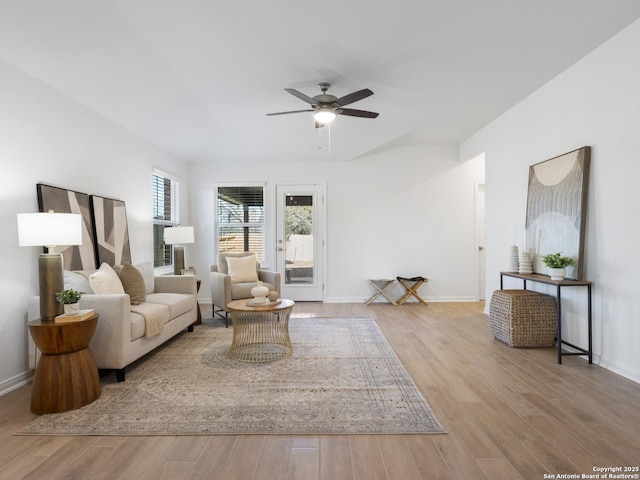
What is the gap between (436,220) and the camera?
20.2 ft

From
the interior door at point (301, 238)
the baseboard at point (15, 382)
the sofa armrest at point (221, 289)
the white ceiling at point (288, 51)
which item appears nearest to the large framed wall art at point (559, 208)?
the white ceiling at point (288, 51)

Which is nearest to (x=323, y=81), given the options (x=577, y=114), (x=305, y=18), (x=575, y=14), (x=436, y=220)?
(x=305, y=18)

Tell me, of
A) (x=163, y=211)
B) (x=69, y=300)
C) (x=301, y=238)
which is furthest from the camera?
(x=301, y=238)

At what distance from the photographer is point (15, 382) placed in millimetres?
2729

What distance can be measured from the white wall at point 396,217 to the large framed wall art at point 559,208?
2063 mm

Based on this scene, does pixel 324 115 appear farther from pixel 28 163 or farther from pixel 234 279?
pixel 234 279

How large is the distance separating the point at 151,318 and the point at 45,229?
42.4 inches

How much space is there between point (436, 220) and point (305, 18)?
445 centimetres

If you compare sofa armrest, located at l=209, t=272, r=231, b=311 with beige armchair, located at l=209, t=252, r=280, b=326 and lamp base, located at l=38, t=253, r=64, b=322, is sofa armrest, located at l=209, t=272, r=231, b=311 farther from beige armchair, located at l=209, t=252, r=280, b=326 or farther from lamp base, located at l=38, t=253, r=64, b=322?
lamp base, located at l=38, t=253, r=64, b=322

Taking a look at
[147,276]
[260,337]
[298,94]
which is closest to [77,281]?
[147,276]

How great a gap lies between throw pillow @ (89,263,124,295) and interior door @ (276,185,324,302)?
3318 millimetres

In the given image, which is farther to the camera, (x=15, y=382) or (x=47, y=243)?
(x=15, y=382)

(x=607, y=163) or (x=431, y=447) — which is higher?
(x=607, y=163)

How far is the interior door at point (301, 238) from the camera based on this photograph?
6.25 meters
